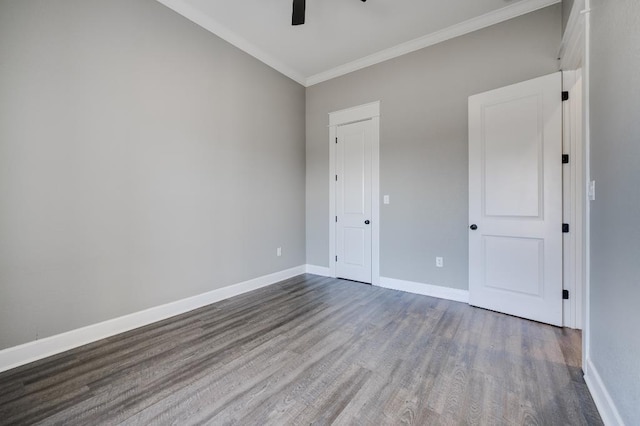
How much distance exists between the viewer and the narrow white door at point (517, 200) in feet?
8.19

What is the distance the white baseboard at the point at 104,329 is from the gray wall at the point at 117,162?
61 millimetres

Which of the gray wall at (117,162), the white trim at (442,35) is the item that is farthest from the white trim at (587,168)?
the gray wall at (117,162)

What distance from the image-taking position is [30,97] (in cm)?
191

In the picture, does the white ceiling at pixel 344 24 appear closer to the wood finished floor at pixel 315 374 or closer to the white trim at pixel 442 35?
the white trim at pixel 442 35

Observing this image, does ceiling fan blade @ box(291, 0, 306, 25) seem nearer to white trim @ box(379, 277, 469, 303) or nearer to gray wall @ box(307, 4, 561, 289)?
gray wall @ box(307, 4, 561, 289)

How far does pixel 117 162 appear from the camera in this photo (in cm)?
233

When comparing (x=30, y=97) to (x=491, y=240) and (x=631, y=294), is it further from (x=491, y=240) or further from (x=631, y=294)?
(x=491, y=240)

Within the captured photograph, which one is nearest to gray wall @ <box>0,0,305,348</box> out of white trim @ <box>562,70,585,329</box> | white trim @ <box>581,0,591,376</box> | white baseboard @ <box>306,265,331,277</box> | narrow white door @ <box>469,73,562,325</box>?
white baseboard @ <box>306,265,331,277</box>

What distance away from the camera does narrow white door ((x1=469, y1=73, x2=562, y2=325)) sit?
8.19ft

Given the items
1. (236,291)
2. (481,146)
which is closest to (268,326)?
(236,291)

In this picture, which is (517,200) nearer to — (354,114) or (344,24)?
(354,114)

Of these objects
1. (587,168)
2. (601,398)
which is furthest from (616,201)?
(601,398)

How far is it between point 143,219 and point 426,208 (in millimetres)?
3121

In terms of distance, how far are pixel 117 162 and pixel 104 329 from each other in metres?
1.44
